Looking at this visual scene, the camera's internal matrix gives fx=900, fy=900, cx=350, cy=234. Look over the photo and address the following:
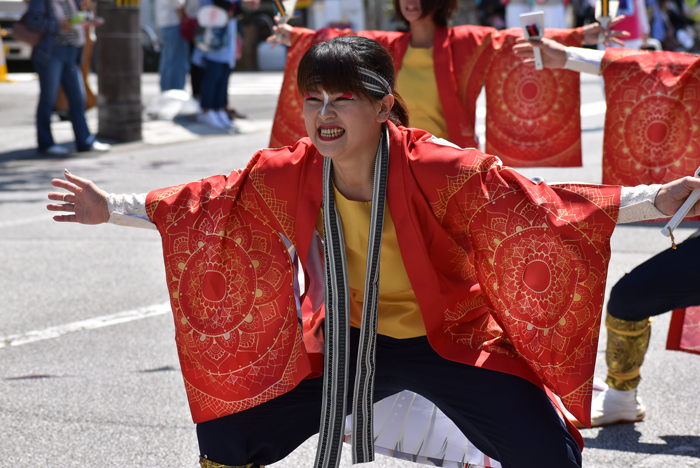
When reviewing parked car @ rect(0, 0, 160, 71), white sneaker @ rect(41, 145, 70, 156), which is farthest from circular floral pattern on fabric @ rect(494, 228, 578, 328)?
parked car @ rect(0, 0, 160, 71)

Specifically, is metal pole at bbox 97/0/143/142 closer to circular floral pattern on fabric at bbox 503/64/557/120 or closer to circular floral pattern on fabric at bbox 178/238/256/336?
circular floral pattern on fabric at bbox 503/64/557/120

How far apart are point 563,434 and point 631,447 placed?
3.54 ft

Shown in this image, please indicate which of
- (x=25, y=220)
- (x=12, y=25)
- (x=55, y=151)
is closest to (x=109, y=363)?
(x=25, y=220)

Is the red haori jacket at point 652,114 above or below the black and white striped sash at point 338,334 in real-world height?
above

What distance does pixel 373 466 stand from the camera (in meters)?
3.12

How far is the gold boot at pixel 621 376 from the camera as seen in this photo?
3301 mm

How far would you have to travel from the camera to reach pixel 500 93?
506 centimetres

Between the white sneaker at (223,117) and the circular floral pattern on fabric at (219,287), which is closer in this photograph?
the circular floral pattern on fabric at (219,287)

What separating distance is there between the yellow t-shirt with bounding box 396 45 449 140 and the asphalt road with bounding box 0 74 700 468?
1.51 metres

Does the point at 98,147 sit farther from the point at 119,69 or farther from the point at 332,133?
the point at 332,133

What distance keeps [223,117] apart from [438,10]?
26.7ft

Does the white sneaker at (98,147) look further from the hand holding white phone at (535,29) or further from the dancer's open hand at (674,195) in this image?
the dancer's open hand at (674,195)

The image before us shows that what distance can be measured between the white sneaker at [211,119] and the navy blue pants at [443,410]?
1006cm

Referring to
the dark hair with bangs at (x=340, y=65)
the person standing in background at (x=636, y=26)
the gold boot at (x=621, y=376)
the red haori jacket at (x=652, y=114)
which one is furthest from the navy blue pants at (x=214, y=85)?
the dark hair with bangs at (x=340, y=65)
